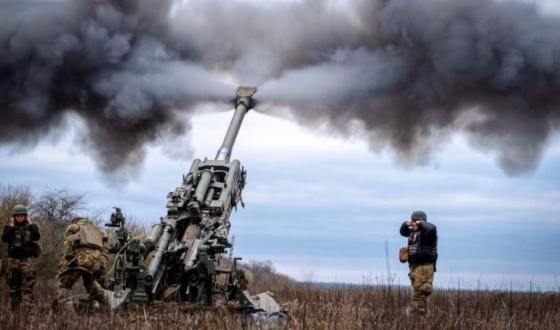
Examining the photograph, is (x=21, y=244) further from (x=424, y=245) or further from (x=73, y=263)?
(x=424, y=245)

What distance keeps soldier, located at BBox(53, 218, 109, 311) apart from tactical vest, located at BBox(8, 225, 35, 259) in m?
0.73

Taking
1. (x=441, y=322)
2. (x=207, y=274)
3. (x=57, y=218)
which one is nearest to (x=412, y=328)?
(x=441, y=322)

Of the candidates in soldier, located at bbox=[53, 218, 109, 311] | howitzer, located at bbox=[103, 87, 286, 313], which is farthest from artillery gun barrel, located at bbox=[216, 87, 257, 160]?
soldier, located at bbox=[53, 218, 109, 311]

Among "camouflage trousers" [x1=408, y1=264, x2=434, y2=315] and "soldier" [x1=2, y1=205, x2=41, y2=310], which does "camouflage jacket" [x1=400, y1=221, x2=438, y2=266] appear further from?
"soldier" [x1=2, y1=205, x2=41, y2=310]

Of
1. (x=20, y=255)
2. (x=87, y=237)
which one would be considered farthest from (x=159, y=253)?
(x=20, y=255)

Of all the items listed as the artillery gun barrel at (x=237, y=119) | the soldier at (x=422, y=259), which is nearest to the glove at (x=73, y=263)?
the artillery gun barrel at (x=237, y=119)

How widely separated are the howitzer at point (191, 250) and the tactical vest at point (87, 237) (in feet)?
1.79

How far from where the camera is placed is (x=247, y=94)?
65.9ft

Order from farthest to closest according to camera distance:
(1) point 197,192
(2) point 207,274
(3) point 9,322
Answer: (1) point 197,192 < (2) point 207,274 < (3) point 9,322

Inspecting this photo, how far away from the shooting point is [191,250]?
51.2 ft

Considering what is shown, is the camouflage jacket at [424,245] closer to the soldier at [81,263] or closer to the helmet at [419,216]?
the helmet at [419,216]

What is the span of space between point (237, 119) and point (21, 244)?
704 cm

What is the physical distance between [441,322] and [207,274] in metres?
5.10

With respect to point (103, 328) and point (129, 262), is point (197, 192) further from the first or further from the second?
point (103, 328)
